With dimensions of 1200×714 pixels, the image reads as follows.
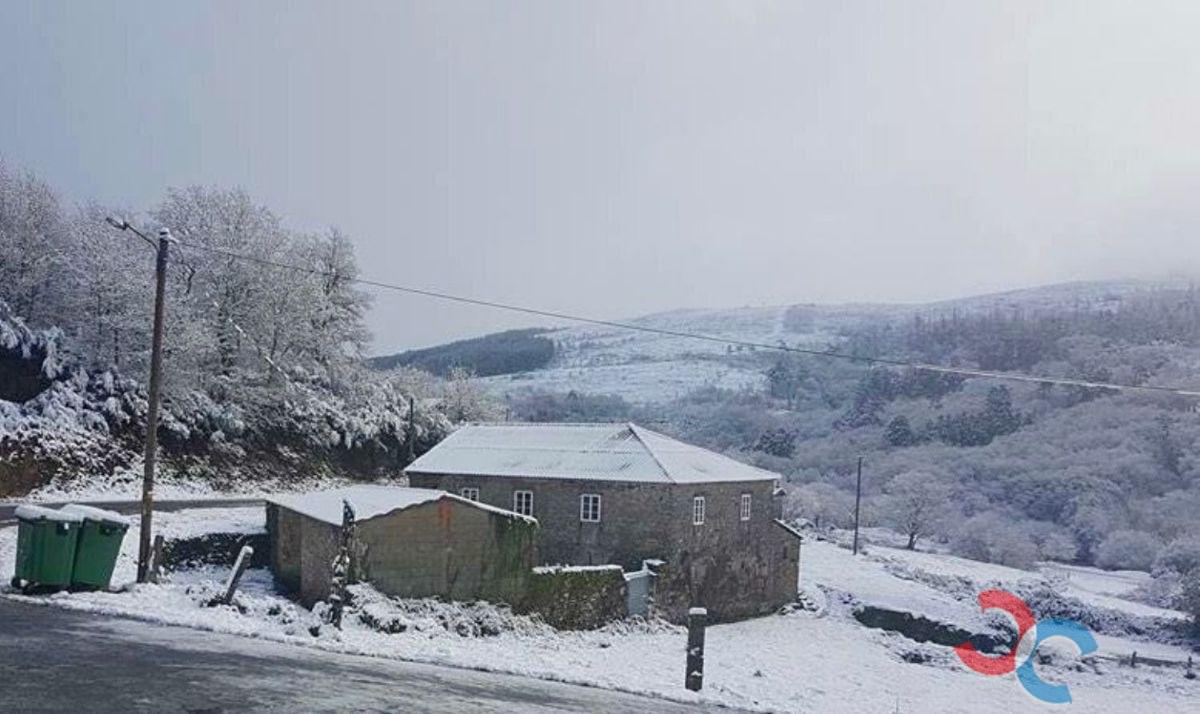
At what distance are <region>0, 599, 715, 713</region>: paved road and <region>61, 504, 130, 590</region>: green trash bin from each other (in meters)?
1.84

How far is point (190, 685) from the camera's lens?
1052 centimetres

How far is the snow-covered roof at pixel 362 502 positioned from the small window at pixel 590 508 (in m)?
8.96

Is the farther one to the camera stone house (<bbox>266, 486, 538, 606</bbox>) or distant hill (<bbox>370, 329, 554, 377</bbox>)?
distant hill (<bbox>370, 329, 554, 377</bbox>)

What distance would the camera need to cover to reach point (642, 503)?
33.7 m

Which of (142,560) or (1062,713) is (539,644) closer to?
(142,560)

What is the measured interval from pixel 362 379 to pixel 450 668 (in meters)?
44.3

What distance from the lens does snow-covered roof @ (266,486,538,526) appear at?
893 inches

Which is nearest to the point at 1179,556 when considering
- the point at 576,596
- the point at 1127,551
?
the point at 1127,551

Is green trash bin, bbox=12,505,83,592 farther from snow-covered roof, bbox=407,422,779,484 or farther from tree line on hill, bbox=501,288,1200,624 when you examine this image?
tree line on hill, bbox=501,288,1200,624

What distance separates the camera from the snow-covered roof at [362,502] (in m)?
22.7

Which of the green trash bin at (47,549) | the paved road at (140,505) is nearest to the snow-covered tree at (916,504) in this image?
the paved road at (140,505)

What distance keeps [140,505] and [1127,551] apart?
77720 millimetres

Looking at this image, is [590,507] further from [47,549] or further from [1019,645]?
[1019,645]

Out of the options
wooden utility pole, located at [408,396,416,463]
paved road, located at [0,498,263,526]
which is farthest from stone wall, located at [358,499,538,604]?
wooden utility pole, located at [408,396,416,463]
